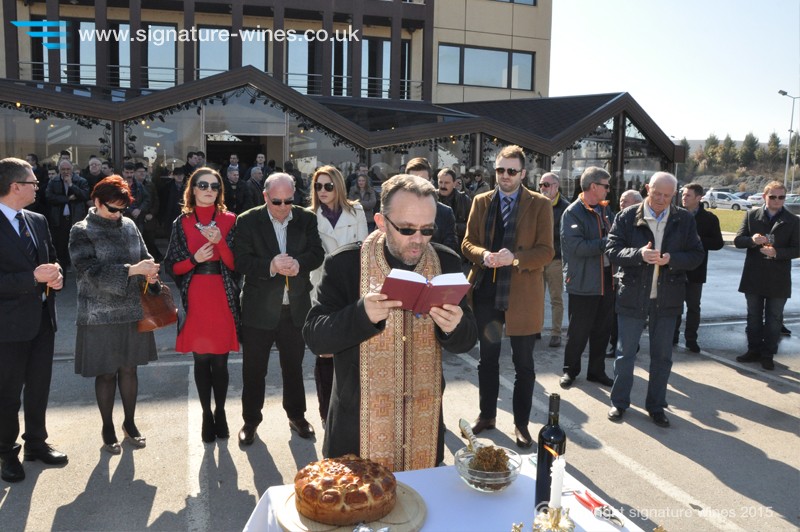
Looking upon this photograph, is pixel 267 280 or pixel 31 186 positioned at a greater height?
pixel 31 186

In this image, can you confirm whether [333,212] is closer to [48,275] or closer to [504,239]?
[504,239]

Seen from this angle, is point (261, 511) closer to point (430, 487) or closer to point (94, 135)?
point (430, 487)

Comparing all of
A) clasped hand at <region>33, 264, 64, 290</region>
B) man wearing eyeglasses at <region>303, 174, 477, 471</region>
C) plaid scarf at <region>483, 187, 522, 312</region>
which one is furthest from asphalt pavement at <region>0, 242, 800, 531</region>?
clasped hand at <region>33, 264, 64, 290</region>

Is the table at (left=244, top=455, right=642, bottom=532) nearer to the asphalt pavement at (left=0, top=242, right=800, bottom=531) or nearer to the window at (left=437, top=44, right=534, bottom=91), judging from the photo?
the asphalt pavement at (left=0, top=242, right=800, bottom=531)

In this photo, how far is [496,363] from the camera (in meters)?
5.38

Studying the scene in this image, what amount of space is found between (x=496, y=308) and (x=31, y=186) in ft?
11.6

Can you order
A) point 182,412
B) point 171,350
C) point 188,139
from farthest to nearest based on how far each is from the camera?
1. point 188,139
2. point 171,350
3. point 182,412

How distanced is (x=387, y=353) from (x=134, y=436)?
3.10 m

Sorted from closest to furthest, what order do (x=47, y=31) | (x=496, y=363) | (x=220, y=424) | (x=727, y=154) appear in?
(x=220, y=424) < (x=496, y=363) < (x=47, y=31) < (x=727, y=154)

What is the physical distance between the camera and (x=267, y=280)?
513 cm

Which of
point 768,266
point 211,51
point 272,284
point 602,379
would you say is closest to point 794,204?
point 211,51

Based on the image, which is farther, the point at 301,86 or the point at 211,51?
the point at 301,86

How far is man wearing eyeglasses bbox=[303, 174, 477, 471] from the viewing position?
2.92 m

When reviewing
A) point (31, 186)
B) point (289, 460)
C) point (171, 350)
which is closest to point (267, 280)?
point (289, 460)
